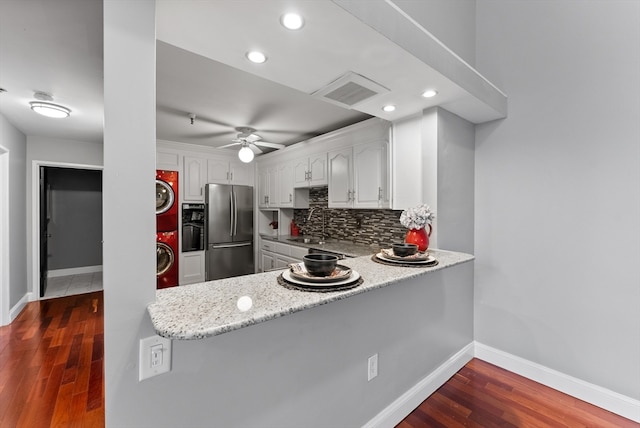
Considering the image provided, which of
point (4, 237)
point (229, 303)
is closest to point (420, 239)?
point (229, 303)

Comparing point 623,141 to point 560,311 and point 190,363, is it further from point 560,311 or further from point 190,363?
point 190,363

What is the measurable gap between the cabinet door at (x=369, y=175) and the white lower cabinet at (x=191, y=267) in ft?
9.42

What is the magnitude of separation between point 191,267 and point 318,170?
262cm

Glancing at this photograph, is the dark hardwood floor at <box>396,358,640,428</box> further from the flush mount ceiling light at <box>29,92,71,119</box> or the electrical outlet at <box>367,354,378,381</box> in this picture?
the flush mount ceiling light at <box>29,92,71,119</box>

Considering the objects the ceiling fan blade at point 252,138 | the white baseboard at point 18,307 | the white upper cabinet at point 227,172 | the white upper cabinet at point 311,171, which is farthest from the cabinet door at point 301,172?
the white baseboard at point 18,307

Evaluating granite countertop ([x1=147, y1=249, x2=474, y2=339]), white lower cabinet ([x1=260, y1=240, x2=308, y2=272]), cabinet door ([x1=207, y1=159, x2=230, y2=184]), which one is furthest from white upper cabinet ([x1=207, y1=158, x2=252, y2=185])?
granite countertop ([x1=147, y1=249, x2=474, y2=339])

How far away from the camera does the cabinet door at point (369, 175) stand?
9.34ft

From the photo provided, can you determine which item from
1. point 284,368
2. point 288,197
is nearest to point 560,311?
point 284,368

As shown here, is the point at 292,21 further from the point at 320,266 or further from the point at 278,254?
the point at 278,254

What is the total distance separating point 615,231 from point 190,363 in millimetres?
2575

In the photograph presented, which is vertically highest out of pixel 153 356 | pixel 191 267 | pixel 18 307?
pixel 153 356

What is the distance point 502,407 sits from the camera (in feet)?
6.10

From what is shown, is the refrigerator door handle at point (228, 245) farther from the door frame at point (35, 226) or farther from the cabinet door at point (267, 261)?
the door frame at point (35, 226)

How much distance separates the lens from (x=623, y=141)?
1782mm
